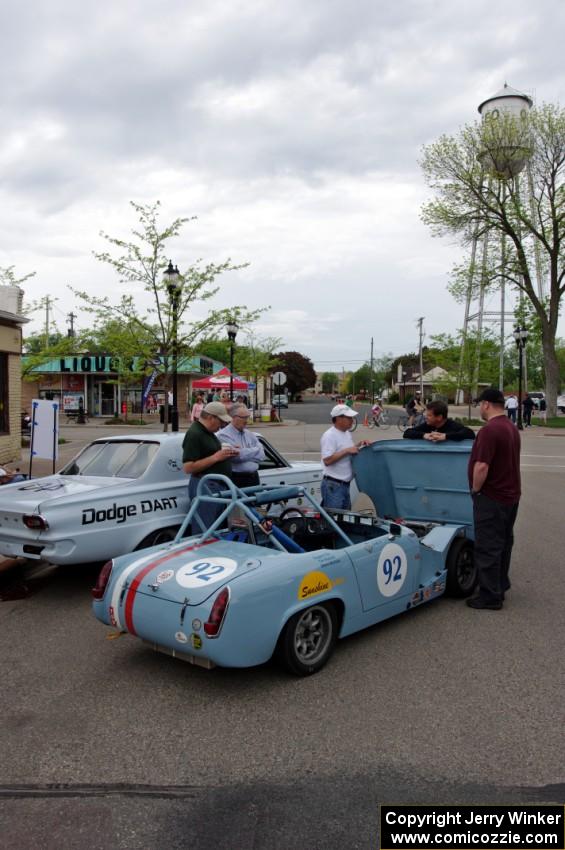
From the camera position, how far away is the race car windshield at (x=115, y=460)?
22.3ft

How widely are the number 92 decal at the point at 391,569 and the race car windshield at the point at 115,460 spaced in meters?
2.84

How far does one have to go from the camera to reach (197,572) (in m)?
4.18

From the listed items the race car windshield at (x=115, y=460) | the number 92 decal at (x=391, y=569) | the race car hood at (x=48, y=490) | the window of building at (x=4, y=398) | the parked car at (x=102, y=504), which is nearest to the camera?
the number 92 decal at (x=391, y=569)

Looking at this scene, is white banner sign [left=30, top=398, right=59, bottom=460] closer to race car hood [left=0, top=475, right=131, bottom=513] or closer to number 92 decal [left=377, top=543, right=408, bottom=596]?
race car hood [left=0, top=475, right=131, bottom=513]

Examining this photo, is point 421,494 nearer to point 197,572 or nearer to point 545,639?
point 545,639

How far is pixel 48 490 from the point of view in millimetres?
6355

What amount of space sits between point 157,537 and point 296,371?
350ft

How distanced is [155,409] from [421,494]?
39134mm

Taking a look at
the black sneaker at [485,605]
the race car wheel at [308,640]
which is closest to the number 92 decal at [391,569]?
the race car wheel at [308,640]

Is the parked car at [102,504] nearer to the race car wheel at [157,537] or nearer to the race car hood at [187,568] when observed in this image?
the race car wheel at [157,537]

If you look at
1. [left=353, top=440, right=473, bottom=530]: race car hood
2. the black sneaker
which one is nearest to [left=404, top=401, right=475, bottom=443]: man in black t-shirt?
[left=353, top=440, right=473, bottom=530]: race car hood

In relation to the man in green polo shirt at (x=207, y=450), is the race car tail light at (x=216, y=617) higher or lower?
lower

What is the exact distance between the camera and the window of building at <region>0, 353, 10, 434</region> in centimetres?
1588

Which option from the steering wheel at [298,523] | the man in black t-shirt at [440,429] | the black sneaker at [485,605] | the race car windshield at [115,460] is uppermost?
the man in black t-shirt at [440,429]
